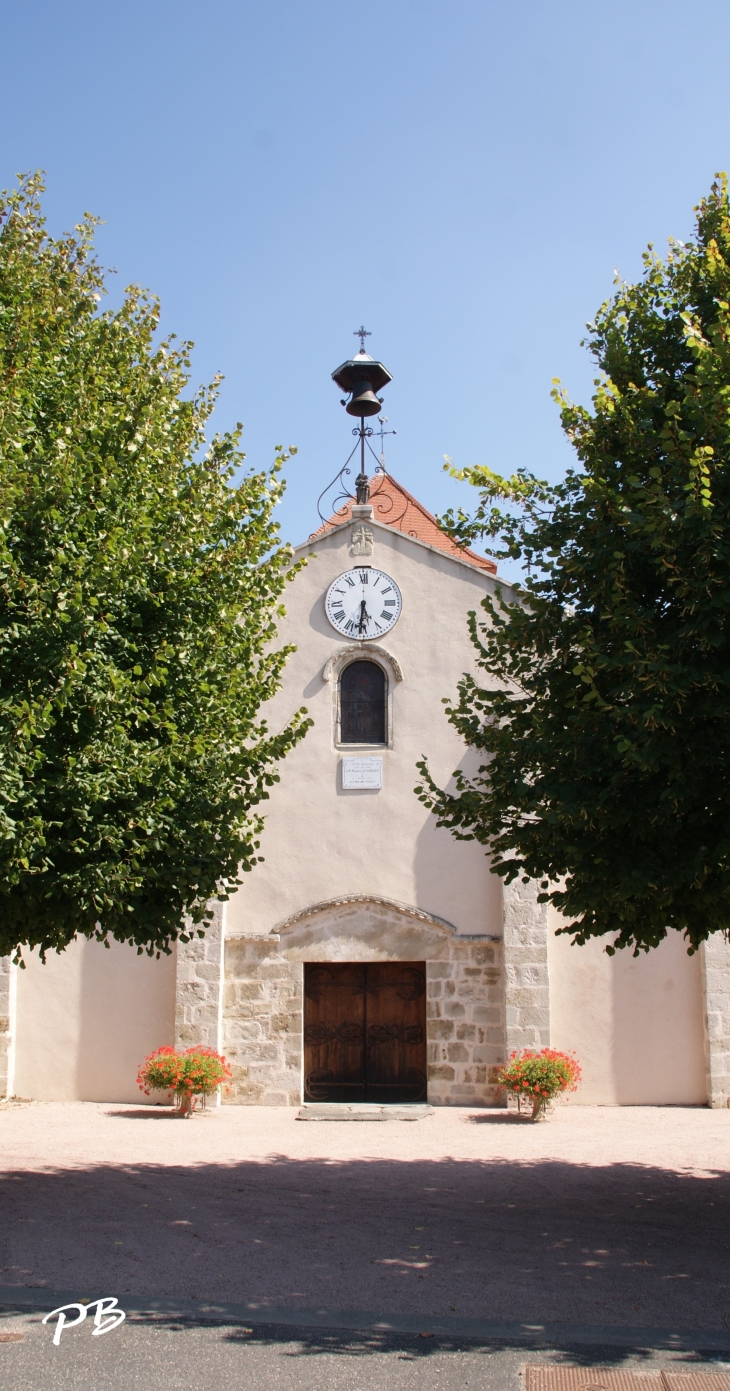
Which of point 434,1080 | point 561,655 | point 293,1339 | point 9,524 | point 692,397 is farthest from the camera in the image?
point 434,1080

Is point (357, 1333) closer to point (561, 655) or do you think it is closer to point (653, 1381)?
point (653, 1381)

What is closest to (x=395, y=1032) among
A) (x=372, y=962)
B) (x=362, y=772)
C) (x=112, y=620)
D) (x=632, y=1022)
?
(x=372, y=962)

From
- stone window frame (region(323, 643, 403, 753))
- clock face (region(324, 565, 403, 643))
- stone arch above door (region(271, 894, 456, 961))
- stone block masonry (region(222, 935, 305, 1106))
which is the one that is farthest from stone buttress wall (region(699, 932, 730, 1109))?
clock face (region(324, 565, 403, 643))

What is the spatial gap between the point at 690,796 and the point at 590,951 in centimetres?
732

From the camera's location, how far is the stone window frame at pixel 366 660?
14.0m

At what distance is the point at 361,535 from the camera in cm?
1453

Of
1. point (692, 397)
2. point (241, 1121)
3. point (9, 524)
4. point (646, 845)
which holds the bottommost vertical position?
point (241, 1121)

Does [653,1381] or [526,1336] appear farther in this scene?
[526,1336]

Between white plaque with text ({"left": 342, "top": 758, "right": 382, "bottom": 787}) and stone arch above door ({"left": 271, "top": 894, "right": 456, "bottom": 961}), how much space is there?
1.41m

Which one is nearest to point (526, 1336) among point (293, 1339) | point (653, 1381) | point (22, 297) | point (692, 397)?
point (653, 1381)

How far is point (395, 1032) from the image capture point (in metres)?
13.4

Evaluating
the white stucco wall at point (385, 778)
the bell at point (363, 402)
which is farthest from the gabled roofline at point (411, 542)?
the bell at point (363, 402)

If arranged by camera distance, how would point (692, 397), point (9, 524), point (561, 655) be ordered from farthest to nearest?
1. point (561, 655)
2. point (9, 524)
3. point (692, 397)

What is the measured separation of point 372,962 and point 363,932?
428 millimetres
